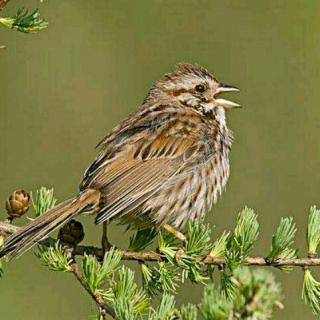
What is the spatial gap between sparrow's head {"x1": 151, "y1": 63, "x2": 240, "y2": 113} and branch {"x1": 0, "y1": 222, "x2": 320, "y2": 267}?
1.40 metres

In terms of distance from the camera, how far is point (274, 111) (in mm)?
8250

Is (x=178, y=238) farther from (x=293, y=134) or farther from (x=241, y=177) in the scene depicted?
(x=293, y=134)

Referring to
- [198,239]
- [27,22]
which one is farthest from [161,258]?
[27,22]

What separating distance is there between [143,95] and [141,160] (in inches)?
126

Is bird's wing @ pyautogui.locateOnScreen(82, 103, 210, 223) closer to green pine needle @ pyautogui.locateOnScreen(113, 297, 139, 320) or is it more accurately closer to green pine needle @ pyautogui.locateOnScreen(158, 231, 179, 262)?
green pine needle @ pyautogui.locateOnScreen(158, 231, 179, 262)

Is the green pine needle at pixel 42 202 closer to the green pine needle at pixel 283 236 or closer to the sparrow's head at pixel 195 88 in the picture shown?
the green pine needle at pixel 283 236

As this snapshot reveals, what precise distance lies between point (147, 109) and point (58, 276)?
1.94 m

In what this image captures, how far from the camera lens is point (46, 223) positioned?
12.7ft

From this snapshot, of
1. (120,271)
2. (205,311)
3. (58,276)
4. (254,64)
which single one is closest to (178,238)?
(120,271)

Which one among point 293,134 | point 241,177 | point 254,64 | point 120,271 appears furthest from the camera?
point 254,64

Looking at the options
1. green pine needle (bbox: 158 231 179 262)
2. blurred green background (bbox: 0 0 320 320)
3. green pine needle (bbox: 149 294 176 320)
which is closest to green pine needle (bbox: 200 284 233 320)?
green pine needle (bbox: 149 294 176 320)

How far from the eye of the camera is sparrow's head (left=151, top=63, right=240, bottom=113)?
16.7ft

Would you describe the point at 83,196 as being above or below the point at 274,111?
above

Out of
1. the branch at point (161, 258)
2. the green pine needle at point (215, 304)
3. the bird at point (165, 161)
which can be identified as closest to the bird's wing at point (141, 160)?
the bird at point (165, 161)
